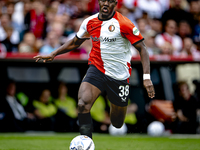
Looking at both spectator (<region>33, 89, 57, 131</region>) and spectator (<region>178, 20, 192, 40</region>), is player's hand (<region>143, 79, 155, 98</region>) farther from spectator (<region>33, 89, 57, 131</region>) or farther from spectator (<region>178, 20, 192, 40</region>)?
spectator (<region>178, 20, 192, 40</region>)

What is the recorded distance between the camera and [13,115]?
30.2ft

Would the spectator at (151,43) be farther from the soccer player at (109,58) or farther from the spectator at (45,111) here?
the soccer player at (109,58)

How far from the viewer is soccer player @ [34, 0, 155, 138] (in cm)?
496

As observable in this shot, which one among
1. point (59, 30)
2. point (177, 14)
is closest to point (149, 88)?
point (59, 30)

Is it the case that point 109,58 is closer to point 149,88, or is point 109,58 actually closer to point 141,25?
point 149,88

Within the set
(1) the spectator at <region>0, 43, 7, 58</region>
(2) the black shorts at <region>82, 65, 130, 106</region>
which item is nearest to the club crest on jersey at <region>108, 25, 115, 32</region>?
(2) the black shorts at <region>82, 65, 130, 106</region>

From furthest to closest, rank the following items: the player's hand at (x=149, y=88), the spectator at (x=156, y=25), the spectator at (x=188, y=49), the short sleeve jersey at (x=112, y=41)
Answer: the spectator at (x=156, y=25) < the spectator at (x=188, y=49) < the short sleeve jersey at (x=112, y=41) < the player's hand at (x=149, y=88)

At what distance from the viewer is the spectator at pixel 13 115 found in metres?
9.23

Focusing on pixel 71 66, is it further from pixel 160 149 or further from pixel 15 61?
pixel 160 149

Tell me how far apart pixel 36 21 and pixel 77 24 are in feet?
4.26

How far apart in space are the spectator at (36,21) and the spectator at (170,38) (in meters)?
3.51

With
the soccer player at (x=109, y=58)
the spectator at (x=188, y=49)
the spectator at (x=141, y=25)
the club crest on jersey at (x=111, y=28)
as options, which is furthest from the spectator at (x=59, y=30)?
the club crest on jersey at (x=111, y=28)

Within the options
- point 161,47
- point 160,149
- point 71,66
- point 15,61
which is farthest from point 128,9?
point 160,149

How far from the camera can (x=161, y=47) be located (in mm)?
9836
